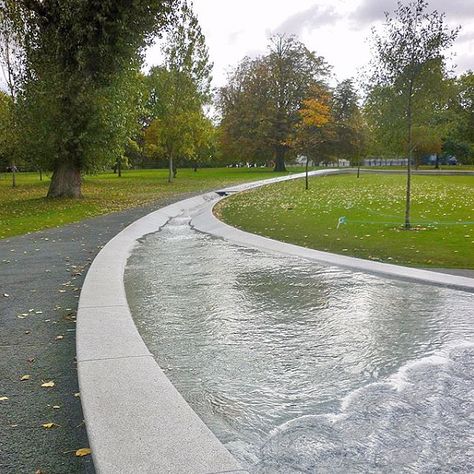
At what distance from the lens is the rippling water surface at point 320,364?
3512 mm

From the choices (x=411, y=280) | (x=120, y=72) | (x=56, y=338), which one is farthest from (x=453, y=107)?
(x=56, y=338)

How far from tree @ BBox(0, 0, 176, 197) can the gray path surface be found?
13.5 metres

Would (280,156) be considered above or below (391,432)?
above

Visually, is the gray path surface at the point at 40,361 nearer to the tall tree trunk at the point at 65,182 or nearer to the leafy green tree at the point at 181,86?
the tall tree trunk at the point at 65,182

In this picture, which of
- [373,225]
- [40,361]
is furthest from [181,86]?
[40,361]

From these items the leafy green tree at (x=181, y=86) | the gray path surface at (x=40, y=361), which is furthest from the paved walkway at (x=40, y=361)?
the leafy green tree at (x=181, y=86)

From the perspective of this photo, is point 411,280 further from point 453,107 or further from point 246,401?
point 453,107

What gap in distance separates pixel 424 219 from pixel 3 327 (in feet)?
43.4

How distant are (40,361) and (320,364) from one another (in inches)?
107

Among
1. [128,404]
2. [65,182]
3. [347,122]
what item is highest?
[347,122]

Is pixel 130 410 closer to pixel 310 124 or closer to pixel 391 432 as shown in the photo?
pixel 391 432

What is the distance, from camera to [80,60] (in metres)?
21.7

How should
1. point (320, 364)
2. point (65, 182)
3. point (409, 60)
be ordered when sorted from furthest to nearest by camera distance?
point (65, 182), point (409, 60), point (320, 364)

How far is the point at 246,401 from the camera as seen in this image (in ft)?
13.7
